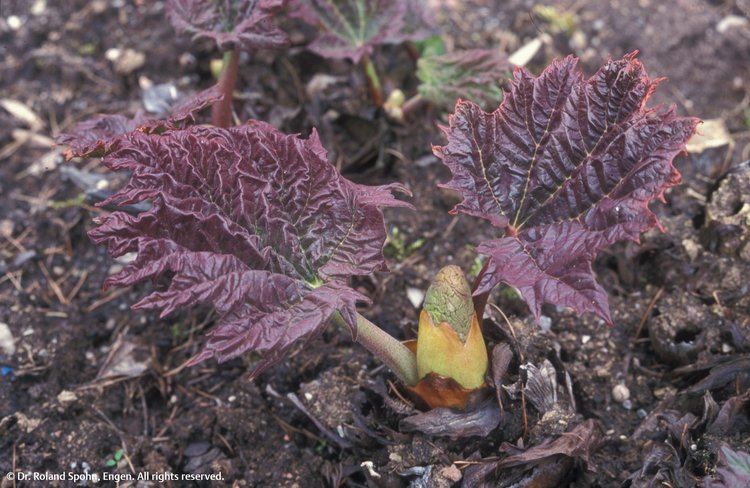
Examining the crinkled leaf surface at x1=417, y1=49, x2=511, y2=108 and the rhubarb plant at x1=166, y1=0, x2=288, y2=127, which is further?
the crinkled leaf surface at x1=417, y1=49, x2=511, y2=108

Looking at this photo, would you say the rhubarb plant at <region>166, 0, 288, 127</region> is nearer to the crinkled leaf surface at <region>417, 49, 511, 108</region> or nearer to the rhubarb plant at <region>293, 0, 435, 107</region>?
the rhubarb plant at <region>293, 0, 435, 107</region>

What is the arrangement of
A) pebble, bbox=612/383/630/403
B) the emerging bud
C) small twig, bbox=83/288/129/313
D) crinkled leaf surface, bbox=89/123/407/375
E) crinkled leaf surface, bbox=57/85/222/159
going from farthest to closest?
small twig, bbox=83/288/129/313
pebble, bbox=612/383/630/403
crinkled leaf surface, bbox=57/85/222/159
the emerging bud
crinkled leaf surface, bbox=89/123/407/375

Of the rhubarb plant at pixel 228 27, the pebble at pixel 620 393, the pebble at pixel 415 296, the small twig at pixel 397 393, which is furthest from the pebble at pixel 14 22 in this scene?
the pebble at pixel 620 393

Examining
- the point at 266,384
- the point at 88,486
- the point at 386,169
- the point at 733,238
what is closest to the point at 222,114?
the point at 386,169

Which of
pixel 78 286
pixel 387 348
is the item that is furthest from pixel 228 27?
pixel 387 348

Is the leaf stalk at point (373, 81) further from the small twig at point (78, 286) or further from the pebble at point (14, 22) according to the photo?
the pebble at point (14, 22)

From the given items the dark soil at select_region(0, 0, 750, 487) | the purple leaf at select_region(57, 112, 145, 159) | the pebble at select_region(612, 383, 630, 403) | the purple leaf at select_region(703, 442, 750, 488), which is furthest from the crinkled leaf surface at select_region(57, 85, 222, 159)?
the purple leaf at select_region(703, 442, 750, 488)

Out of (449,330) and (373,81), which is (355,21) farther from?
(449,330)
